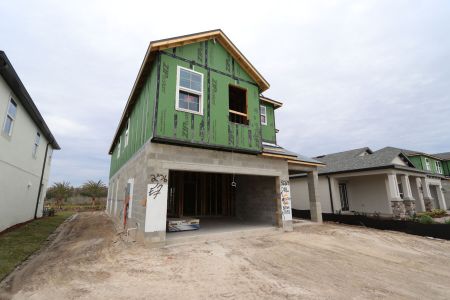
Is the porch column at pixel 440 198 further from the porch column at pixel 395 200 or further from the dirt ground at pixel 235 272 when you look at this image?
the dirt ground at pixel 235 272

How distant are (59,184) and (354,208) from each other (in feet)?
114

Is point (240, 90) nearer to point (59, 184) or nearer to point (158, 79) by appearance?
point (158, 79)

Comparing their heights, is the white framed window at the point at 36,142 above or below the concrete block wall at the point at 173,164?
above

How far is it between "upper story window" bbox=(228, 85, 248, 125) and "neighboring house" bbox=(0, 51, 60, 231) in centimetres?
878

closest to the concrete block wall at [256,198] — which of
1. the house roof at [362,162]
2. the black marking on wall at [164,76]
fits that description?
the black marking on wall at [164,76]

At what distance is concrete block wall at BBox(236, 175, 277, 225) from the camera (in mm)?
11352

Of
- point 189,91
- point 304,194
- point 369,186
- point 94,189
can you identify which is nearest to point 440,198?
point 369,186

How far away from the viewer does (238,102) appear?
12.1m

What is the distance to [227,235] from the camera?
8.73 metres

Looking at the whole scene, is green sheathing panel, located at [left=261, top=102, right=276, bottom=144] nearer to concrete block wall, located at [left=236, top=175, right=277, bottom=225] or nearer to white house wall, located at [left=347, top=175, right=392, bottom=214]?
concrete block wall, located at [left=236, top=175, right=277, bottom=225]

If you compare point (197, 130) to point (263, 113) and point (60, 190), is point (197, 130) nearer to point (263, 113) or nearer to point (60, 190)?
point (263, 113)

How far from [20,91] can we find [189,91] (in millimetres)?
7734

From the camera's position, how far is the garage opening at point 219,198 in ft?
39.5

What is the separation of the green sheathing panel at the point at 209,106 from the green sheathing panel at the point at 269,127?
9.24 feet
